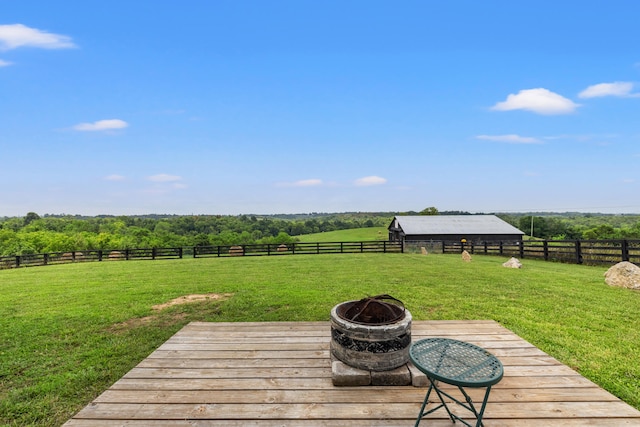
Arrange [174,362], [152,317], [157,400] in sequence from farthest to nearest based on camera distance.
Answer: [152,317]
[174,362]
[157,400]

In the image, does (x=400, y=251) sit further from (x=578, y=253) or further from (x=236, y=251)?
(x=236, y=251)

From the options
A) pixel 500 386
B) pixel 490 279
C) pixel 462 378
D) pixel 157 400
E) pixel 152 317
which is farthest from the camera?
pixel 490 279

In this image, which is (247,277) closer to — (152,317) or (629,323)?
(152,317)

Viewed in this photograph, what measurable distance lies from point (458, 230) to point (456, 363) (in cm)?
2808

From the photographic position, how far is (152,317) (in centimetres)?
578

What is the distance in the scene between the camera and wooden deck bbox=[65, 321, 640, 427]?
7.14 feet

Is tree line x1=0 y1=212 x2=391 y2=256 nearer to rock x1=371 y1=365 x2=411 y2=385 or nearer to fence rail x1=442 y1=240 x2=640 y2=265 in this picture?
fence rail x1=442 y1=240 x2=640 y2=265

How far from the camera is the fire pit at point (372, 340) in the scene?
261cm

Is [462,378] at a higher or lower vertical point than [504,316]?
higher

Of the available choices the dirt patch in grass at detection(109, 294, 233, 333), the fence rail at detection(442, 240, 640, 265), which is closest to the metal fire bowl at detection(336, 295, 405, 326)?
the dirt patch in grass at detection(109, 294, 233, 333)

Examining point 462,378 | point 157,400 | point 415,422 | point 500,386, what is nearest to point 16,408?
point 157,400

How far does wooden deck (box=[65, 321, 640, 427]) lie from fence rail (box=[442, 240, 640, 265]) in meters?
11.4

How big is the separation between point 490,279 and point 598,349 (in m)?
5.39

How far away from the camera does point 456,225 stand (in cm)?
2856
